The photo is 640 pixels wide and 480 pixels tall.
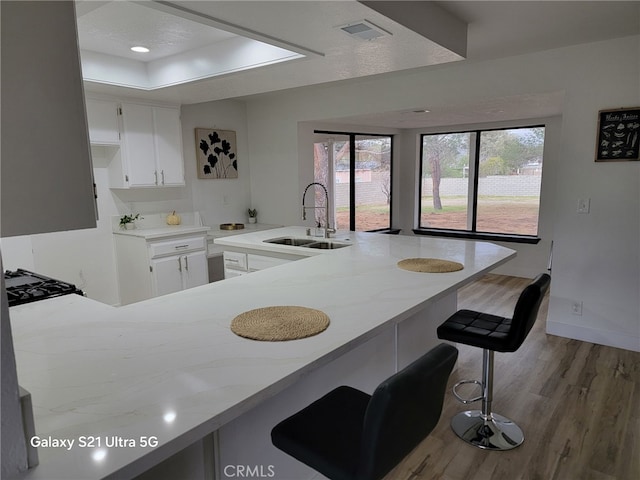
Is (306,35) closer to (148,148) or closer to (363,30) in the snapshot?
(363,30)

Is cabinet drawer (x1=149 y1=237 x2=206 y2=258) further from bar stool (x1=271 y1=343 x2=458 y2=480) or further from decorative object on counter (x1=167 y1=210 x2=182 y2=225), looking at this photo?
bar stool (x1=271 y1=343 x2=458 y2=480)

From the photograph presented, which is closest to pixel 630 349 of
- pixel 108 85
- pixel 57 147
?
pixel 57 147

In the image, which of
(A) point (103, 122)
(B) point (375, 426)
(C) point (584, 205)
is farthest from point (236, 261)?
(C) point (584, 205)

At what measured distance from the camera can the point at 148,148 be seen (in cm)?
445

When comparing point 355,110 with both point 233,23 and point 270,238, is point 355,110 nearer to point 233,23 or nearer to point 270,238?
point 270,238

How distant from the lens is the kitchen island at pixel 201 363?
3.01 feet

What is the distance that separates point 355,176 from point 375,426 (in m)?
5.35

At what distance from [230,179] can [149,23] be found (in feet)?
9.67

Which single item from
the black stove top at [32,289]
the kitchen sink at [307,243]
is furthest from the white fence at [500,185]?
the black stove top at [32,289]

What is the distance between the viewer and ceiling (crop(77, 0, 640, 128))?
2.07 metres

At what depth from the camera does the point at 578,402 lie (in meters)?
2.68

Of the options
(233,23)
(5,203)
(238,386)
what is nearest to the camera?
(5,203)

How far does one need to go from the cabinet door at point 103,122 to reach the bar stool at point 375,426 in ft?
12.1

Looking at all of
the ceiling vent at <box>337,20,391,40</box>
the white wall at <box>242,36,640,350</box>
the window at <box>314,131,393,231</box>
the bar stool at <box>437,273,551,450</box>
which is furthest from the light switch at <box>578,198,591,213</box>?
the window at <box>314,131,393,231</box>
